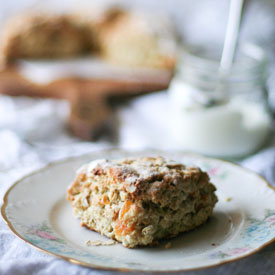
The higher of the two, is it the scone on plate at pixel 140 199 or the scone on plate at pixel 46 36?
the scone on plate at pixel 140 199

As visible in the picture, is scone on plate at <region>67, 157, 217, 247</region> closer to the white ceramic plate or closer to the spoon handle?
the white ceramic plate

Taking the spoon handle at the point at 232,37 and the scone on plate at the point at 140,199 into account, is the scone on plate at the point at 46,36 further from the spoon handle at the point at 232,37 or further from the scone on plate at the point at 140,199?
the scone on plate at the point at 140,199

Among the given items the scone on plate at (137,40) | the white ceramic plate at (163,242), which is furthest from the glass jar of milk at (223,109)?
the scone on plate at (137,40)

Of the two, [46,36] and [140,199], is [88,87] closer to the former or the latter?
[46,36]

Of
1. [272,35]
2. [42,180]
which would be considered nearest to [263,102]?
[272,35]

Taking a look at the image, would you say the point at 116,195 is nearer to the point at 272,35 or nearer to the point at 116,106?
the point at 116,106
